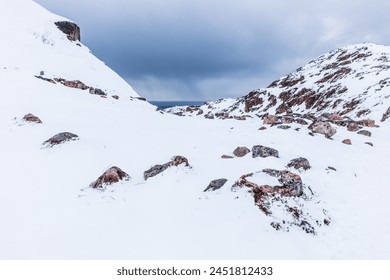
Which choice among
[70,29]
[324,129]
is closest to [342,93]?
[324,129]

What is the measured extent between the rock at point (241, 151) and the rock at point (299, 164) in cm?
300

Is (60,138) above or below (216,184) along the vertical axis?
above

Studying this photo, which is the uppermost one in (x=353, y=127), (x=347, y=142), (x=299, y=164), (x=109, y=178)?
(x=353, y=127)

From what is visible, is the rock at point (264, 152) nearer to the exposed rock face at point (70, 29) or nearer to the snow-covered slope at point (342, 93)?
the snow-covered slope at point (342, 93)

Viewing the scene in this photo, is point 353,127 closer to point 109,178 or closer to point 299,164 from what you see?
point 299,164

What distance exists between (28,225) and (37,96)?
726 inches

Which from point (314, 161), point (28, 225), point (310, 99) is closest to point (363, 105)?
point (310, 99)

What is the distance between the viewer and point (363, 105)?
45.9 metres

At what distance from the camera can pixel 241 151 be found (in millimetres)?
18453

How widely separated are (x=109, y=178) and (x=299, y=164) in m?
10.2

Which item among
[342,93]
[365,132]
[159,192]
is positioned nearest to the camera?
[159,192]

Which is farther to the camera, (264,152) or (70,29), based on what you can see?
(70,29)

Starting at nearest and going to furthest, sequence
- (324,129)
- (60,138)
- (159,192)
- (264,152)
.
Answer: (159,192) < (264,152) < (60,138) < (324,129)
